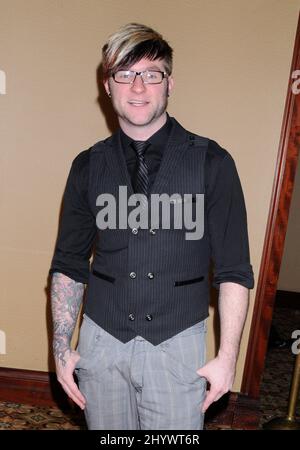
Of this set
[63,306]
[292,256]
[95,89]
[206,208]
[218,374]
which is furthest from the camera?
[292,256]

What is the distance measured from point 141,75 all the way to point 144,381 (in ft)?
3.06

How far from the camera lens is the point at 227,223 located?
152 centimetres

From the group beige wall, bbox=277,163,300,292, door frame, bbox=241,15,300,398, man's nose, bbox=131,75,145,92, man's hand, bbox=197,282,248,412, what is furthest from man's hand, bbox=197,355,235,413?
beige wall, bbox=277,163,300,292

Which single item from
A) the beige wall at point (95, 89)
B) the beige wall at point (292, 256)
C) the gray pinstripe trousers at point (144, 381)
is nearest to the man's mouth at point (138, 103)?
the gray pinstripe trousers at point (144, 381)

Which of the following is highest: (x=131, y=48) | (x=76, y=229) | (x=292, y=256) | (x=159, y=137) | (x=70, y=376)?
(x=131, y=48)

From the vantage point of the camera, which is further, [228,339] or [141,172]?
[141,172]

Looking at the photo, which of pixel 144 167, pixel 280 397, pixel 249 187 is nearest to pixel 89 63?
pixel 249 187

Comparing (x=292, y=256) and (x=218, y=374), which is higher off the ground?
(x=218, y=374)

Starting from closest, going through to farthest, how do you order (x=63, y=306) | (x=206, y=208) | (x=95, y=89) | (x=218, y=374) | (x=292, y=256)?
1. (x=218, y=374)
2. (x=206, y=208)
3. (x=63, y=306)
4. (x=95, y=89)
5. (x=292, y=256)

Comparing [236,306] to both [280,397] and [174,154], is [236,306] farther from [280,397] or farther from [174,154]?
[280,397]

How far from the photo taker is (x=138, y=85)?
1.51m

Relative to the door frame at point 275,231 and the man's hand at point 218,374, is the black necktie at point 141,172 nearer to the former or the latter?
the man's hand at point 218,374

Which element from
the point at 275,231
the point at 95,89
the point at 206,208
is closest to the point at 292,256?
the point at 275,231

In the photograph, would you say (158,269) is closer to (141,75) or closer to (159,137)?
(159,137)
